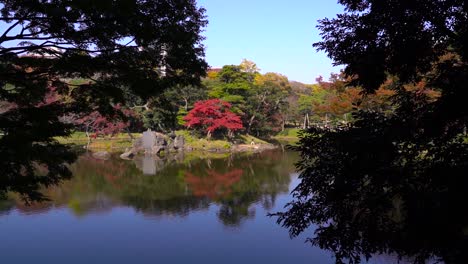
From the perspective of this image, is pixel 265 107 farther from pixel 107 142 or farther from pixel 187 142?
pixel 107 142

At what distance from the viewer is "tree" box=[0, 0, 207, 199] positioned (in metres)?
3.90

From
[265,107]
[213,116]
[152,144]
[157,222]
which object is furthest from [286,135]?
[157,222]

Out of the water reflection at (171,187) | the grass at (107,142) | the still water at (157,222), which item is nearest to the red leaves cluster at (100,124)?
the grass at (107,142)

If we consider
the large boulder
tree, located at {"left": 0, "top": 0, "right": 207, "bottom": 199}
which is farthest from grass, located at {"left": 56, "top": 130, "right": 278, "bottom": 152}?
tree, located at {"left": 0, "top": 0, "right": 207, "bottom": 199}

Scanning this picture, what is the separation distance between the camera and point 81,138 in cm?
2828

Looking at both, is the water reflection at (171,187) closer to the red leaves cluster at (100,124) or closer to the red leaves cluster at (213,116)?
the red leaves cluster at (213,116)

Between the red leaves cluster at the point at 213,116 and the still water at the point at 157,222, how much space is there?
8221 mm

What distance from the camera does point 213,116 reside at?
2489 centimetres

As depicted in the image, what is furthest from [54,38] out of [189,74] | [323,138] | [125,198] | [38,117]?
[125,198]

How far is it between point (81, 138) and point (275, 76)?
21379 millimetres

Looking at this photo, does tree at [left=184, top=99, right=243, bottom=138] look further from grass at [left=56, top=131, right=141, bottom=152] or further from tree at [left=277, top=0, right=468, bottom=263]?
tree at [left=277, top=0, right=468, bottom=263]

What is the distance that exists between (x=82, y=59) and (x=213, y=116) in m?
20.7

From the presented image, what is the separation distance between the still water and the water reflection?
0.03m

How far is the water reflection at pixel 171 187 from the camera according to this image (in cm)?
1095
